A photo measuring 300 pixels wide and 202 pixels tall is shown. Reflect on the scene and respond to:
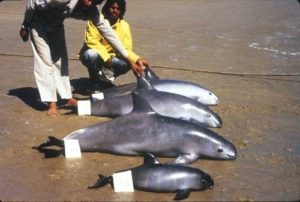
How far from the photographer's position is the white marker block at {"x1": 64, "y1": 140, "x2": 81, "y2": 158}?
5641 mm

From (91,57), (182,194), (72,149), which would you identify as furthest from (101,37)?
(182,194)

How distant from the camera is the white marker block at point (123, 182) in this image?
4.86 meters

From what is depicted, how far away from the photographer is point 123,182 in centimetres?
487

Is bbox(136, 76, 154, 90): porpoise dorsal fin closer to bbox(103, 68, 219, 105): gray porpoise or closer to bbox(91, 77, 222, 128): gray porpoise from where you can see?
bbox(91, 77, 222, 128): gray porpoise

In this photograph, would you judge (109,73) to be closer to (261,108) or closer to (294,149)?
(261,108)

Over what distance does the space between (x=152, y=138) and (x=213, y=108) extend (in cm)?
208

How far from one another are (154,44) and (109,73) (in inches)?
152

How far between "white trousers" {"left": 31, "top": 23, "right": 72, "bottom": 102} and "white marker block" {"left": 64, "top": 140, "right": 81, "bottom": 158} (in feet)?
4.65

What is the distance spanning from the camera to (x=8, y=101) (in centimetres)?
768

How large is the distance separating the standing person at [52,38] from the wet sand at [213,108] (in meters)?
0.37

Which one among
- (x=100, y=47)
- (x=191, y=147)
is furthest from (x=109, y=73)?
(x=191, y=147)

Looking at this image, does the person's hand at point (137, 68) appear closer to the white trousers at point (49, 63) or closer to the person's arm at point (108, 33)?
the person's arm at point (108, 33)

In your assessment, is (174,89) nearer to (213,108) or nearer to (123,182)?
(213,108)

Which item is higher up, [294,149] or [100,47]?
[100,47]
